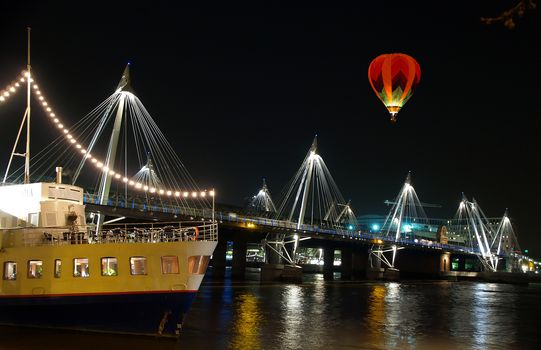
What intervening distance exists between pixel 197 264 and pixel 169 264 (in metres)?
1.41

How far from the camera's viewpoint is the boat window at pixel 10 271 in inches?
1164

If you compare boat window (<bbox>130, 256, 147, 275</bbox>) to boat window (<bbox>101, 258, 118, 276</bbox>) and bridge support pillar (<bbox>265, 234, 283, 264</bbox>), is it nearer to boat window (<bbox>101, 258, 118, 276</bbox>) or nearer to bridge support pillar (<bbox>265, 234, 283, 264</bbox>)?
boat window (<bbox>101, 258, 118, 276</bbox>)

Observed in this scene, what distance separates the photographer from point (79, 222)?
105 ft

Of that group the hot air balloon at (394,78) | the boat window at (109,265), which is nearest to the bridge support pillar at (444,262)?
the hot air balloon at (394,78)

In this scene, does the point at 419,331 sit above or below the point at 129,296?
below

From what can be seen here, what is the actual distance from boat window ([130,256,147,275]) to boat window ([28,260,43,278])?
5.12 meters

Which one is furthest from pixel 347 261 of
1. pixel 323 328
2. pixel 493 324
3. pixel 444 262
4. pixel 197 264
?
pixel 197 264

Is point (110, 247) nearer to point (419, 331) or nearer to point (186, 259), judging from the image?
point (186, 259)

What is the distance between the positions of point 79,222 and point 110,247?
5116 mm

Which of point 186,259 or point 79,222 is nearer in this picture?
point 186,259

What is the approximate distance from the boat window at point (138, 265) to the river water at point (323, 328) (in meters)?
3.17

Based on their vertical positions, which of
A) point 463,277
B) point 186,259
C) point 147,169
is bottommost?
point 463,277

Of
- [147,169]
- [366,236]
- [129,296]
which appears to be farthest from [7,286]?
[366,236]

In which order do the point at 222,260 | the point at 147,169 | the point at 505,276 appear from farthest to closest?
the point at 505,276, the point at 222,260, the point at 147,169
